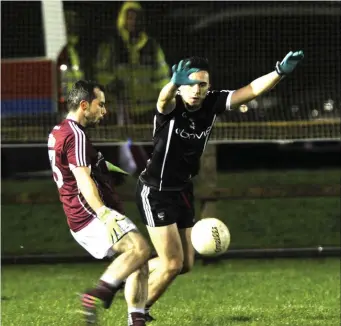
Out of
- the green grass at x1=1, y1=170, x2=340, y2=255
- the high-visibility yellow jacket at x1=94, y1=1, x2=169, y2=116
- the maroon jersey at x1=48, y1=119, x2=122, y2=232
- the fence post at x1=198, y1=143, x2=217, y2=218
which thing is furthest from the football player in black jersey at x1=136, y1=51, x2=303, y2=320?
the high-visibility yellow jacket at x1=94, y1=1, x2=169, y2=116

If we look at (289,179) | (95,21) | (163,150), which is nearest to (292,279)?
(163,150)

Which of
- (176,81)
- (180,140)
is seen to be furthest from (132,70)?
(176,81)

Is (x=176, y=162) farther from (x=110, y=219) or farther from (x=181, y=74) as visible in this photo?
(x=110, y=219)

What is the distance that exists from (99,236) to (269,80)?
1.54 meters

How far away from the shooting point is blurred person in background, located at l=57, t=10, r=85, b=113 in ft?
39.1

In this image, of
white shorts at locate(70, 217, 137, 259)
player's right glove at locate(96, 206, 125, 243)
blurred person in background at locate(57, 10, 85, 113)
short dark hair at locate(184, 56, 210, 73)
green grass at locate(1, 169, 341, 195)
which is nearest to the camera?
player's right glove at locate(96, 206, 125, 243)

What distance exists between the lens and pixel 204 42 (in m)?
12.7

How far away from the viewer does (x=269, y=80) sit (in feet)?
22.4

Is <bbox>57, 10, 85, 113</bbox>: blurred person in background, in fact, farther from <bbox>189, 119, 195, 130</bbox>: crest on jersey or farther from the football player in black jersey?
<bbox>189, 119, 195, 130</bbox>: crest on jersey

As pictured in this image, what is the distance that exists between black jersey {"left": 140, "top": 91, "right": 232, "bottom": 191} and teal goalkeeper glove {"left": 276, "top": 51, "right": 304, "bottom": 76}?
594 millimetres

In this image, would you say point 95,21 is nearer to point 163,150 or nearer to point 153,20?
point 153,20


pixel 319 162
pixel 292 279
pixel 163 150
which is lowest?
pixel 319 162

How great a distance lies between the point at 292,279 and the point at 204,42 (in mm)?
3888

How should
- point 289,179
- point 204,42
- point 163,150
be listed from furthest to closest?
point 289,179
point 204,42
point 163,150
